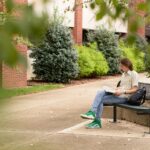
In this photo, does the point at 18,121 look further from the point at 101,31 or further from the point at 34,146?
the point at 101,31

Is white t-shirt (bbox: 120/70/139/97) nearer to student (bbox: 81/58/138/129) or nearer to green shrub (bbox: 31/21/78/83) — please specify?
student (bbox: 81/58/138/129)

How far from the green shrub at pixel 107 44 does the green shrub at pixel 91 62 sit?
1.07 metres

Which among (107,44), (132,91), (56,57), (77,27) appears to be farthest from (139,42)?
(77,27)

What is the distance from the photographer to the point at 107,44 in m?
26.2

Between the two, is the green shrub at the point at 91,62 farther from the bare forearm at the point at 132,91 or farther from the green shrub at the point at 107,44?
the bare forearm at the point at 132,91

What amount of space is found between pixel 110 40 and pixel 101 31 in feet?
2.23

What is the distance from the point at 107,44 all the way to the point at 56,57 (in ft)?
21.3

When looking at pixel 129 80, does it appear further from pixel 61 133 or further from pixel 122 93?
pixel 61 133

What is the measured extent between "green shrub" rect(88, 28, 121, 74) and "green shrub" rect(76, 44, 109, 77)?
3.52 feet

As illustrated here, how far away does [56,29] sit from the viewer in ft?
67.1

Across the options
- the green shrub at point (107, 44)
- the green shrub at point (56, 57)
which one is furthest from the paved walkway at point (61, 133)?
the green shrub at point (107, 44)

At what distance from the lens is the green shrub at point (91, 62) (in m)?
22.8

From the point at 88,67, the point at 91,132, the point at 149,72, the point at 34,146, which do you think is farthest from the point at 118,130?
the point at 88,67

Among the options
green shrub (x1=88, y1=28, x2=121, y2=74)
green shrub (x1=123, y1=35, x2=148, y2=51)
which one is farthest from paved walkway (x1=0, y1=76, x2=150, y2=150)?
green shrub (x1=88, y1=28, x2=121, y2=74)
